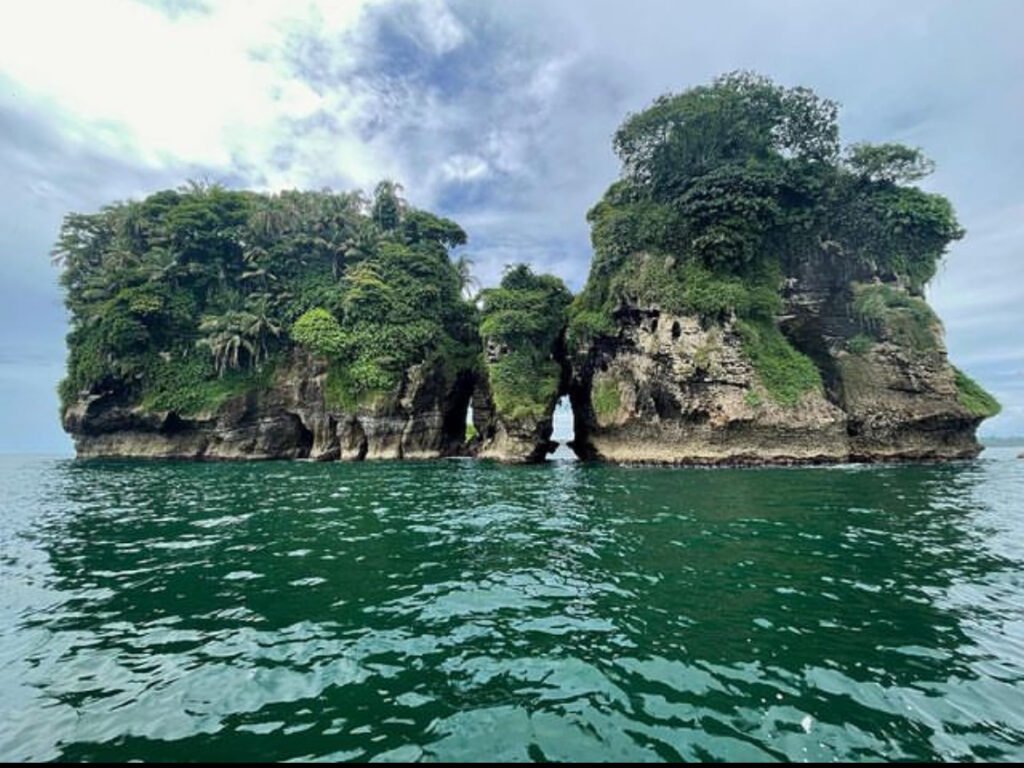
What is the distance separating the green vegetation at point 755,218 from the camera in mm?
30297

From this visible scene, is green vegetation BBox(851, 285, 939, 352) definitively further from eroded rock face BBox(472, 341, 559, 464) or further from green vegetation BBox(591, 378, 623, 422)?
eroded rock face BBox(472, 341, 559, 464)

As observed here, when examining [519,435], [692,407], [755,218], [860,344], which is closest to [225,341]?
[519,435]

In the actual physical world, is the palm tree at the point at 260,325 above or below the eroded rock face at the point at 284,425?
above

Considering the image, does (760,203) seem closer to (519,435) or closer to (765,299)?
(765,299)

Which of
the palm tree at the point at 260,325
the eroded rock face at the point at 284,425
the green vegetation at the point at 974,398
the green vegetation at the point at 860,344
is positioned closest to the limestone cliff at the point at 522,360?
the eroded rock face at the point at 284,425

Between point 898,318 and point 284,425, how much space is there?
46.7m

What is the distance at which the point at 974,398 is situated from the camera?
29.6 metres

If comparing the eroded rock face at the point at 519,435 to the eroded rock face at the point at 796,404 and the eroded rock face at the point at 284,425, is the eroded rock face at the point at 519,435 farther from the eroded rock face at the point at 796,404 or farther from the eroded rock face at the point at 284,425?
the eroded rock face at the point at 284,425

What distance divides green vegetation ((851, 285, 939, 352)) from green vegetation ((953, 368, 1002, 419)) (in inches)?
119

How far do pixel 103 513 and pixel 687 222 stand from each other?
107ft

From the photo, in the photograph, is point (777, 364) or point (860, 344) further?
point (860, 344)

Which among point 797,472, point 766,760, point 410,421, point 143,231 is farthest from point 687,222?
point 143,231

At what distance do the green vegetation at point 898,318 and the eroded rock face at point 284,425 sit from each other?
3000 cm

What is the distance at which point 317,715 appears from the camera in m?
4.39
